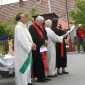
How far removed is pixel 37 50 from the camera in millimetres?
7371

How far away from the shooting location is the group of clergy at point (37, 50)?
6375 millimetres

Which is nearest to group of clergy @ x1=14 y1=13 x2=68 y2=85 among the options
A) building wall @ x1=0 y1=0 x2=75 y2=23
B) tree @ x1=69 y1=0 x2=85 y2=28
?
tree @ x1=69 y1=0 x2=85 y2=28

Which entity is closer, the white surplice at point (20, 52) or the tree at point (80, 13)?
the white surplice at point (20, 52)

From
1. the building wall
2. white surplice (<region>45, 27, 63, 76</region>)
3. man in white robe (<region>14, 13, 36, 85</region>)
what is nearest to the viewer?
man in white robe (<region>14, 13, 36, 85</region>)

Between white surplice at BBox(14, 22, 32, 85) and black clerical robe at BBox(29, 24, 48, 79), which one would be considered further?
black clerical robe at BBox(29, 24, 48, 79)

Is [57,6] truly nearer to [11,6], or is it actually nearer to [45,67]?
[11,6]

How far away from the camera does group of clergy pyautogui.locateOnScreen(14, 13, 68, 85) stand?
6375mm

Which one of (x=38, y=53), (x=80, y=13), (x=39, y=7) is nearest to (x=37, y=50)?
(x=38, y=53)

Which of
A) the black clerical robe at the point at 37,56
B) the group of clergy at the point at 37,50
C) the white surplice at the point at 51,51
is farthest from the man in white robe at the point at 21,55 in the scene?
the white surplice at the point at 51,51

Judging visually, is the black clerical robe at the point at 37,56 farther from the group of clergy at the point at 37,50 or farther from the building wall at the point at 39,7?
the building wall at the point at 39,7

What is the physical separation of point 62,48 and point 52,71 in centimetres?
91

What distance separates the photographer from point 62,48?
8.79 metres

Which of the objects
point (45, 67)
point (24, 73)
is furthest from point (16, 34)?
point (45, 67)

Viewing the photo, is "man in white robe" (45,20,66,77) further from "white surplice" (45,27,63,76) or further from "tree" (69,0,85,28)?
"tree" (69,0,85,28)
